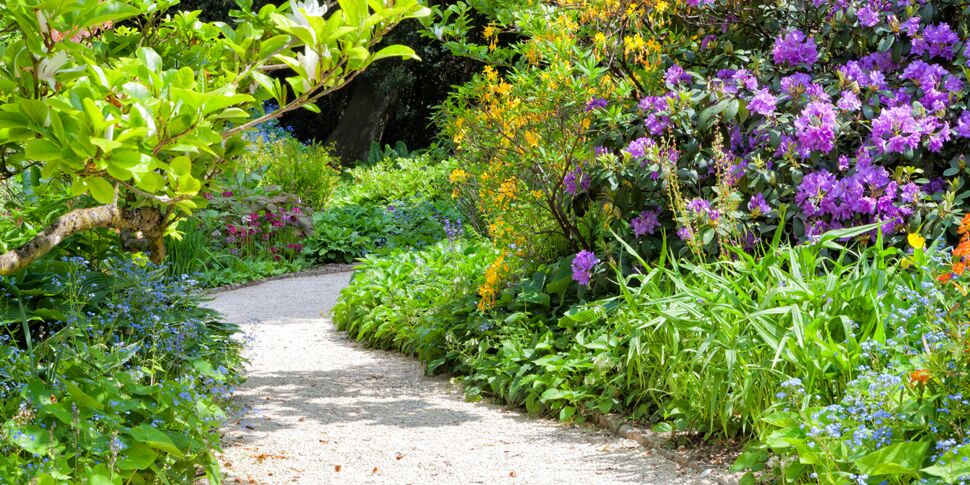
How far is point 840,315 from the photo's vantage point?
3555mm

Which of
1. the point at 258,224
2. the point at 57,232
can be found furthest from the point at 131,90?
the point at 258,224

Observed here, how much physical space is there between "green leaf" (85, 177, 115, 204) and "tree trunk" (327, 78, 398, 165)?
15.9 m

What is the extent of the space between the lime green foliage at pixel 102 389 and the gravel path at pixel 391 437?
0.39 metres

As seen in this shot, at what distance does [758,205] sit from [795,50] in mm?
857

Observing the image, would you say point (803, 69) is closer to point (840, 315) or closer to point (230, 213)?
point (840, 315)

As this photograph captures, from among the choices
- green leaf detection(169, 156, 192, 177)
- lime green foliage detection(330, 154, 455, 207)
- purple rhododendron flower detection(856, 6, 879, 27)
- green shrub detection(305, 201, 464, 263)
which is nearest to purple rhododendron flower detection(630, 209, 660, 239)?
purple rhododendron flower detection(856, 6, 879, 27)

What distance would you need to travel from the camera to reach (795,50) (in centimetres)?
475

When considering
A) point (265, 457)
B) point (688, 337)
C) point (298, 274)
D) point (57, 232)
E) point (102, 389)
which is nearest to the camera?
point (57, 232)

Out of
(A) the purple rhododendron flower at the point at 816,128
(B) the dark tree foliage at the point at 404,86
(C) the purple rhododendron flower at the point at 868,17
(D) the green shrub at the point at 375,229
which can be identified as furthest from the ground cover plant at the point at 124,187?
(B) the dark tree foliage at the point at 404,86

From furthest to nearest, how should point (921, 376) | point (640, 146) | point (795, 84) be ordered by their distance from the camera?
point (640, 146) → point (795, 84) → point (921, 376)

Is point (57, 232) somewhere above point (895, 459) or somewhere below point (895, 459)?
above

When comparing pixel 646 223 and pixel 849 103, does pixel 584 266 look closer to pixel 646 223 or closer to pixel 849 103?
pixel 646 223

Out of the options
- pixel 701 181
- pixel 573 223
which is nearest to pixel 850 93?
pixel 701 181

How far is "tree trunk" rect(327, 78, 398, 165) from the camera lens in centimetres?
1789
